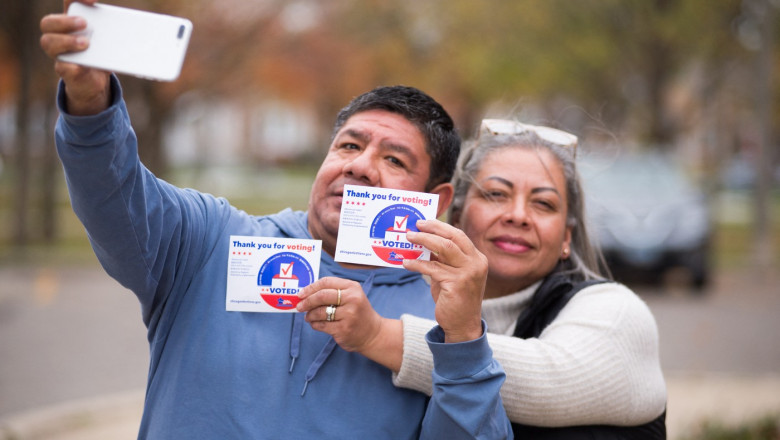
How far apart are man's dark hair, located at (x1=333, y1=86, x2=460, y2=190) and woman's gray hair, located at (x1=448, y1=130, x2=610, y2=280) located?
0.27 m

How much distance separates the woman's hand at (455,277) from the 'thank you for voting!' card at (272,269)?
326 millimetres

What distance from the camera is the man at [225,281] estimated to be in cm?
186

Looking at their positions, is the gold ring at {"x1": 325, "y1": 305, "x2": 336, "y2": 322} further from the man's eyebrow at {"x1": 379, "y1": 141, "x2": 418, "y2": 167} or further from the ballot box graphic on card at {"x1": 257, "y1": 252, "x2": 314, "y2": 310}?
the man's eyebrow at {"x1": 379, "y1": 141, "x2": 418, "y2": 167}

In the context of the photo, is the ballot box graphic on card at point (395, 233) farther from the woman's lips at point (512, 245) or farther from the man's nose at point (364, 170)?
the woman's lips at point (512, 245)

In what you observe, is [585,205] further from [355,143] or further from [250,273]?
[250,273]

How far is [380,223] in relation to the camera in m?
2.10

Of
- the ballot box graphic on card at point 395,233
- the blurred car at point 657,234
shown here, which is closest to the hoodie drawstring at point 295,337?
the ballot box graphic on card at point 395,233

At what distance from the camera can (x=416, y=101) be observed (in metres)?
2.46

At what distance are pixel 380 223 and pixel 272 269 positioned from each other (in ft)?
1.04

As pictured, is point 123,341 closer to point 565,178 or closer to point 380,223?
point 565,178

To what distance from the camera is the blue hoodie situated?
207 centimetres

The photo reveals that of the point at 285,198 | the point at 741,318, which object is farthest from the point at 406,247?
the point at 285,198

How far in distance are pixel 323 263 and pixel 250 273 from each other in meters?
0.29

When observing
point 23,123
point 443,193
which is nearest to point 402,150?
point 443,193
